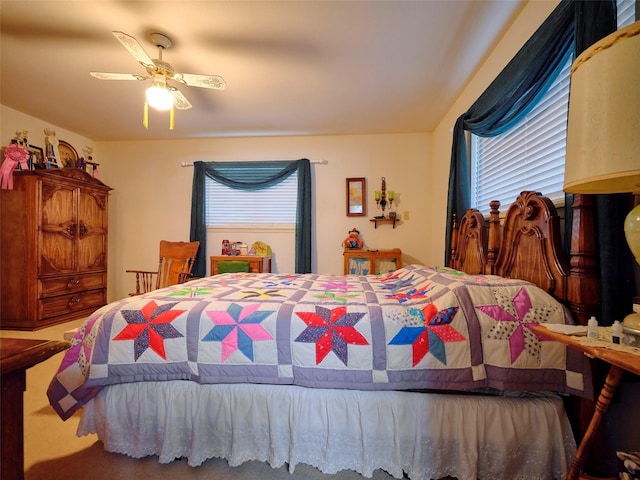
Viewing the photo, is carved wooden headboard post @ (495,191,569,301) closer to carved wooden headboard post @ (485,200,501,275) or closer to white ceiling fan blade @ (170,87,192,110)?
carved wooden headboard post @ (485,200,501,275)

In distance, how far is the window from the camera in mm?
1420

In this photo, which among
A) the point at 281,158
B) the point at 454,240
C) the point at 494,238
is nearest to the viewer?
the point at 494,238

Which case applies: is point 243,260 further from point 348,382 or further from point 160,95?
point 348,382

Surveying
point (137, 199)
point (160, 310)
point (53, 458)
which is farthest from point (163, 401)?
point (137, 199)

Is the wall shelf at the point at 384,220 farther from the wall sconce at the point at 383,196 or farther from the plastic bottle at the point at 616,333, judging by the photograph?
the plastic bottle at the point at 616,333

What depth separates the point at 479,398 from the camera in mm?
1164

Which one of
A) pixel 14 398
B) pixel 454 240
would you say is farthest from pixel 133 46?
pixel 454 240

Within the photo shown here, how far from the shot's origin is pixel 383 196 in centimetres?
362

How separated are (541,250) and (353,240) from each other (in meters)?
2.31

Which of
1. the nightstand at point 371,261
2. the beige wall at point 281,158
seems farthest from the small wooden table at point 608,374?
the beige wall at point 281,158

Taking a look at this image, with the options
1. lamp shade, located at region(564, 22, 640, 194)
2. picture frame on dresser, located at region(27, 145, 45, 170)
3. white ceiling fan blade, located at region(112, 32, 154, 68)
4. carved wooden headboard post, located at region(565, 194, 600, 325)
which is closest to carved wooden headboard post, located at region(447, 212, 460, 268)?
carved wooden headboard post, located at region(565, 194, 600, 325)

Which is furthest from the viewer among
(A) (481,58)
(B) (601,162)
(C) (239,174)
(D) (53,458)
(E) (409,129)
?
(C) (239,174)

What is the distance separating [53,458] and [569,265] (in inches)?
105

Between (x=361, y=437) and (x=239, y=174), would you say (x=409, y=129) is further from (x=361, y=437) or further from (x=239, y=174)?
(x=361, y=437)
